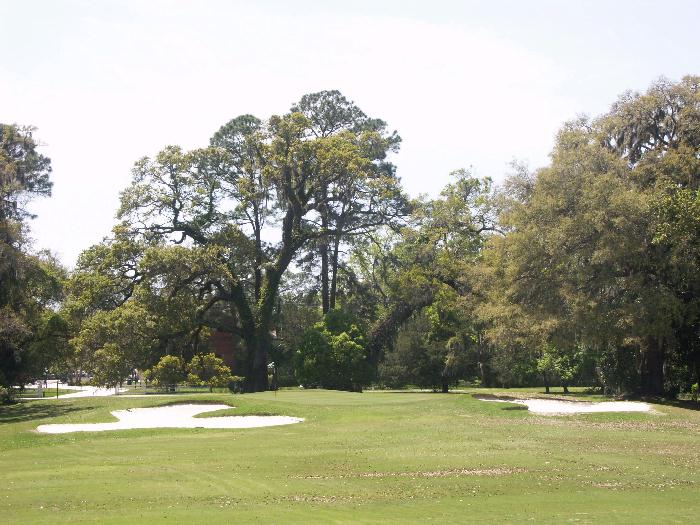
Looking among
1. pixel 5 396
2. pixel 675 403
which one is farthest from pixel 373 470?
pixel 5 396

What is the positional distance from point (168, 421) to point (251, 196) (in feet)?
77.7

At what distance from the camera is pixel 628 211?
34656mm

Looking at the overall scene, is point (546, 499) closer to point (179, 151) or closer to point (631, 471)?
point (631, 471)

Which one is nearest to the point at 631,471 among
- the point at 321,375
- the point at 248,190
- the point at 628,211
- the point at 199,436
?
the point at 199,436

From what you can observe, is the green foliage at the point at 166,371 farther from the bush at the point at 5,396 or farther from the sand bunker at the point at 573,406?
the sand bunker at the point at 573,406

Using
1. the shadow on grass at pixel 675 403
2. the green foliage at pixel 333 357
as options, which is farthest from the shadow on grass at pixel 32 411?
the shadow on grass at pixel 675 403

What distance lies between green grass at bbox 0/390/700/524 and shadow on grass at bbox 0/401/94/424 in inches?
128

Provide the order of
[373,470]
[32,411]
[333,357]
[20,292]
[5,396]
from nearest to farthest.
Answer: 1. [373,470]
2. [32,411]
3. [20,292]
4. [5,396]
5. [333,357]

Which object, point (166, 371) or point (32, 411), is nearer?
point (32, 411)

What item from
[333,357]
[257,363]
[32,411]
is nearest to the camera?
[32,411]

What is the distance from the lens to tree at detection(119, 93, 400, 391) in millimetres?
50875

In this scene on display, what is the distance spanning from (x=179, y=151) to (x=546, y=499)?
42380mm

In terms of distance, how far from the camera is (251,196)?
52531 mm

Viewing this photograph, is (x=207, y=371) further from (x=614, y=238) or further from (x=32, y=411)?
(x=614, y=238)
